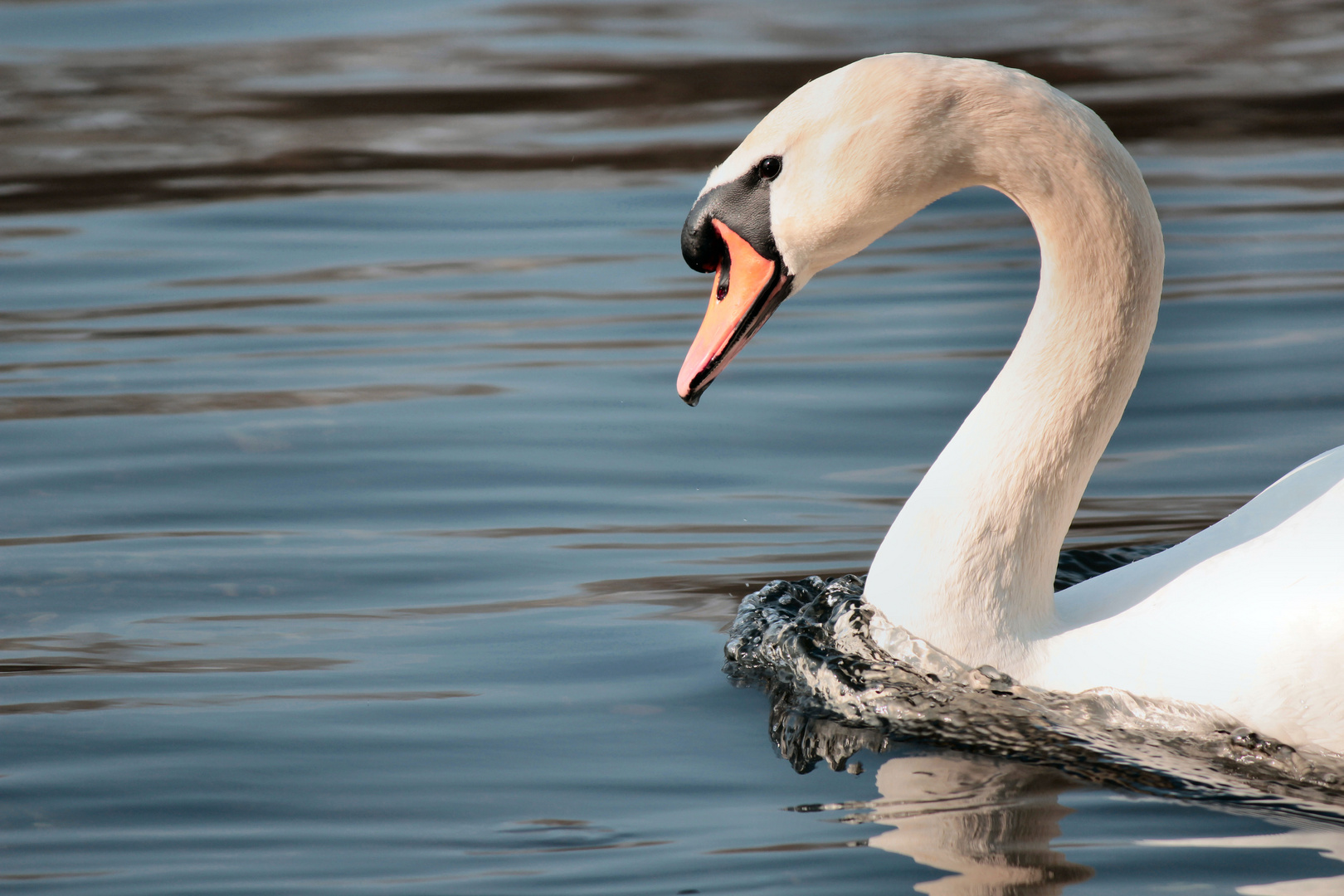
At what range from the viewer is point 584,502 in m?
5.17

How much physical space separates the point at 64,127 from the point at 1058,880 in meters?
9.14

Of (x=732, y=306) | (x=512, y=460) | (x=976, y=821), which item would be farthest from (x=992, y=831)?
(x=512, y=460)

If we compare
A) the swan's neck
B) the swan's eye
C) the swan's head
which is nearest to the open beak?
the swan's head

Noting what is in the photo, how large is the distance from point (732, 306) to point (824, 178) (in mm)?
364

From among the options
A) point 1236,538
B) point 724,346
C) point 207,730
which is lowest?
point 207,730

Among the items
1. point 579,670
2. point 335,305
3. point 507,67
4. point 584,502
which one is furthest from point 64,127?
point 579,670

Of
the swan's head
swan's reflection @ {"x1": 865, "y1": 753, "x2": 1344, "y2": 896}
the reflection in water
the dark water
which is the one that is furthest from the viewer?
the swan's head

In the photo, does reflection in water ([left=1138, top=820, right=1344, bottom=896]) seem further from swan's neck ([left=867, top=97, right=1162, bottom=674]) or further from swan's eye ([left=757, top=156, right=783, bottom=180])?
swan's eye ([left=757, top=156, right=783, bottom=180])

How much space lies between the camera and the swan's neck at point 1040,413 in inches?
141

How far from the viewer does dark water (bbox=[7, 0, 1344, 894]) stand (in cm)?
323

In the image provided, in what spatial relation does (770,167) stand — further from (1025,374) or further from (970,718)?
(970,718)

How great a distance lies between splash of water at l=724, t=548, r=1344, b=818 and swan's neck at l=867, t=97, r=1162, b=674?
3.4 inches

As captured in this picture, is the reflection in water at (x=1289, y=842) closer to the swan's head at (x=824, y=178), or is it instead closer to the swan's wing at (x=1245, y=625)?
the swan's wing at (x=1245, y=625)

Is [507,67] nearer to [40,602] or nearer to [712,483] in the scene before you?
[712,483]
